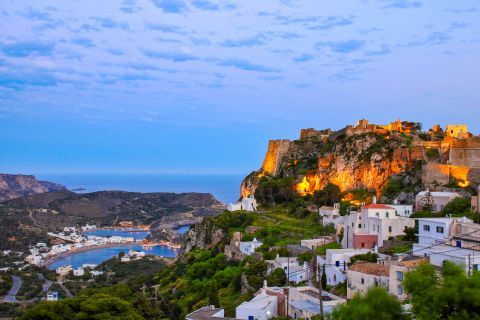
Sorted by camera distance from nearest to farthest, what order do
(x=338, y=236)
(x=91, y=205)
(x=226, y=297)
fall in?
(x=226, y=297), (x=338, y=236), (x=91, y=205)

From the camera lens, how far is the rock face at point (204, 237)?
2016 inches

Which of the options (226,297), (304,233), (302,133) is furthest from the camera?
(302,133)

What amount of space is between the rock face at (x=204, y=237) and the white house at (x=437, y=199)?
17.5 m

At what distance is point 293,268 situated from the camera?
3077 cm

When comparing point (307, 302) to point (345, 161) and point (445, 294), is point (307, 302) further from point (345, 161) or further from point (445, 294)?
point (345, 161)

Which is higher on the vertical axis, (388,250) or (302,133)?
(302,133)

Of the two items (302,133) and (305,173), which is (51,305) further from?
(302,133)

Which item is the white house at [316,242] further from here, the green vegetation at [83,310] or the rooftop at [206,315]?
the green vegetation at [83,310]

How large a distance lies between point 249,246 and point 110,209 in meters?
135

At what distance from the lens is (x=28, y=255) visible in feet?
315

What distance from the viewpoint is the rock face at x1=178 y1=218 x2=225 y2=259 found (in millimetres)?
51219

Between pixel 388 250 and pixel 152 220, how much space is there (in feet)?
430

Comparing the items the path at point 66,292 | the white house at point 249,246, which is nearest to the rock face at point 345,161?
the white house at point 249,246

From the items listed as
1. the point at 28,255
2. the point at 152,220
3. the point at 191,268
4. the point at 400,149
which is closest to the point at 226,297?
the point at 191,268
